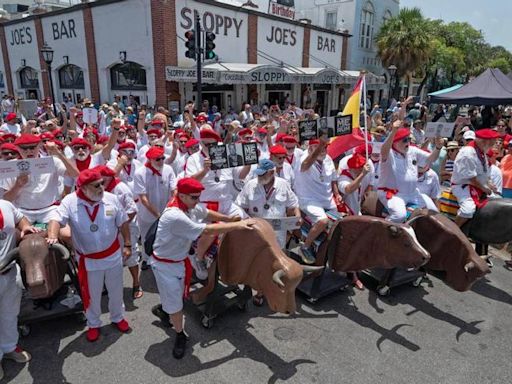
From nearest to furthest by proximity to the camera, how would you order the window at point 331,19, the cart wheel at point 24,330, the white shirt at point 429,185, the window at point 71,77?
the cart wheel at point 24,330
the white shirt at point 429,185
the window at point 71,77
the window at point 331,19

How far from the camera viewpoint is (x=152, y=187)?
5.39 metres

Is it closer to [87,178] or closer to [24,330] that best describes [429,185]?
[87,178]

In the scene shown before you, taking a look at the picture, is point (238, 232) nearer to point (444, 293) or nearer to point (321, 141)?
point (321, 141)

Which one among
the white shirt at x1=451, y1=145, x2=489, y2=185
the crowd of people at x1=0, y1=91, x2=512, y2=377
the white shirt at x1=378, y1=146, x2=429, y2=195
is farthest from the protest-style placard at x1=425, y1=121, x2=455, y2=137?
the white shirt at x1=378, y1=146, x2=429, y2=195

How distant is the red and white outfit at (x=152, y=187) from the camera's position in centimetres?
527

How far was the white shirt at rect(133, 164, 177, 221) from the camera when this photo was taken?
5.27 metres

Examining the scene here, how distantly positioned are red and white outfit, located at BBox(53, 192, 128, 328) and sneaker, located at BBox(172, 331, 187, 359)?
87 cm

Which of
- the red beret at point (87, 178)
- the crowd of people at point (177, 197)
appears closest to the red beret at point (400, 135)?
the crowd of people at point (177, 197)

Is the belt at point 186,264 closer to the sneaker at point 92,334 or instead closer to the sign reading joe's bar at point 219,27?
the sneaker at point 92,334

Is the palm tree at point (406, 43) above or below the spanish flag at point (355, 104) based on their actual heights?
above

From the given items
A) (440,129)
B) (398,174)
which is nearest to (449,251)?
(398,174)

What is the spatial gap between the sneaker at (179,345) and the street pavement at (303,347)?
64mm

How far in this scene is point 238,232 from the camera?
3.71 m

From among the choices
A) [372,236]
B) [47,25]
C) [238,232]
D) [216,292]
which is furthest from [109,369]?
[47,25]
